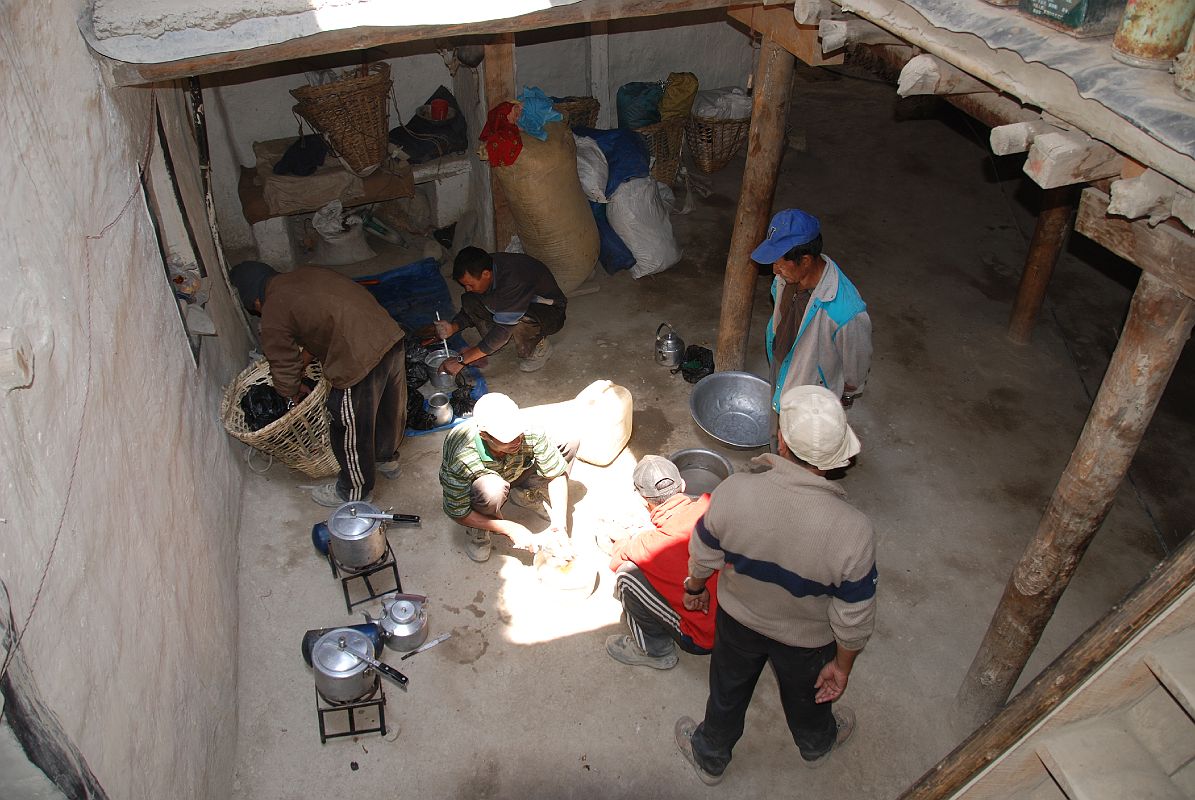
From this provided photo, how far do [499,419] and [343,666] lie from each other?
1253mm

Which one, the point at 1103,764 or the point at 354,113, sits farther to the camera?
the point at 354,113

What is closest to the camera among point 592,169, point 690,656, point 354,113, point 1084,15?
point 1084,15

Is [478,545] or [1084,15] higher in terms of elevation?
[1084,15]

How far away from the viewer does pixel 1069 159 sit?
248 centimetres

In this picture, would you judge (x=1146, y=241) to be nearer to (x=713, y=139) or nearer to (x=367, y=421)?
(x=367, y=421)

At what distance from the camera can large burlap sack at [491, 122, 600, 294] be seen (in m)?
5.96

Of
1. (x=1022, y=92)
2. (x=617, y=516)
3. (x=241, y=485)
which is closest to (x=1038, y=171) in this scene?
(x=1022, y=92)

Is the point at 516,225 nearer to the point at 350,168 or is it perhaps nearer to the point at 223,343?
the point at 350,168

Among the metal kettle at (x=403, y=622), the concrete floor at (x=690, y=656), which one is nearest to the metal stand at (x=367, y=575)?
the concrete floor at (x=690, y=656)

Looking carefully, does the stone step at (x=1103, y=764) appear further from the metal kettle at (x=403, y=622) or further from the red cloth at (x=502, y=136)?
the red cloth at (x=502, y=136)

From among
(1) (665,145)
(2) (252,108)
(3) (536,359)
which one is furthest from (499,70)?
(2) (252,108)

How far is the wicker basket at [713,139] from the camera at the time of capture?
7738 mm

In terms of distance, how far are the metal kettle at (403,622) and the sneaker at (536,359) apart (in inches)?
86.5

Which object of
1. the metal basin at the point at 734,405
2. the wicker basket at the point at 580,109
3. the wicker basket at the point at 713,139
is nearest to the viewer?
the metal basin at the point at 734,405
